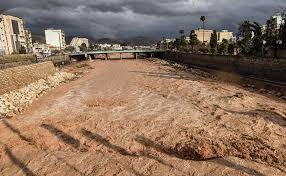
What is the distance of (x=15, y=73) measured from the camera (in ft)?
108

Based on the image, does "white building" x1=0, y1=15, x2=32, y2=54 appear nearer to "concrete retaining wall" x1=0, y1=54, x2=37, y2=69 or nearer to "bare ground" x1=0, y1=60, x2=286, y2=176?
"concrete retaining wall" x1=0, y1=54, x2=37, y2=69

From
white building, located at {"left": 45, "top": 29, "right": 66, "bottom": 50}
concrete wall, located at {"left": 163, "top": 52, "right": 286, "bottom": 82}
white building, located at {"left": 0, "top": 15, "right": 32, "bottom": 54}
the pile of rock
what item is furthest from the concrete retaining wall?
white building, located at {"left": 45, "top": 29, "right": 66, "bottom": 50}

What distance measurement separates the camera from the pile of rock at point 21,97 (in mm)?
24347

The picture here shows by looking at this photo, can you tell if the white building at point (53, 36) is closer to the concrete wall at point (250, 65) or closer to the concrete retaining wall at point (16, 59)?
the concrete wall at point (250, 65)

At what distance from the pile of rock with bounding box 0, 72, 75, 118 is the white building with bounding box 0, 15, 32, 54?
6114 centimetres

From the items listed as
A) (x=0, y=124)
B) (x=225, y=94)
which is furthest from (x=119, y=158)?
(x=225, y=94)

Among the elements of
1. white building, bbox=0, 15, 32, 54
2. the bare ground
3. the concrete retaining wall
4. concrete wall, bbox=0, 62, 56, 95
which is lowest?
the bare ground

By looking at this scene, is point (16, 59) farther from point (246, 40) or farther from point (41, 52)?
point (41, 52)

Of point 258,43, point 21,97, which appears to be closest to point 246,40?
point 258,43

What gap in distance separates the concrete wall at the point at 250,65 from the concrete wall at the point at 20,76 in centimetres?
2687

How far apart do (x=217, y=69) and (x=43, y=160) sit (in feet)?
143

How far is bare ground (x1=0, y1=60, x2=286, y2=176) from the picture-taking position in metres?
13.1

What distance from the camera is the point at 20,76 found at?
112 feet

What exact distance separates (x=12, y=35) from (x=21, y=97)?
88.0 metres
